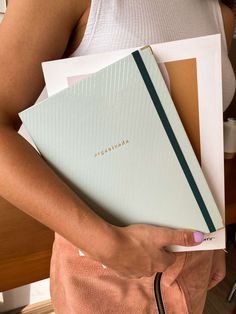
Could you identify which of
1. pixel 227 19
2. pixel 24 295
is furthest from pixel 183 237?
pixel 24 295

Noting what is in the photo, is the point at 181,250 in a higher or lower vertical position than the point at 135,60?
lower

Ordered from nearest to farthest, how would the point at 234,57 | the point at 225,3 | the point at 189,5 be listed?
the point at 189,5 < the point at 225,3 < the point at 234,57

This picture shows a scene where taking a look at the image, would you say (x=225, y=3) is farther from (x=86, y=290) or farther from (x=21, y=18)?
(x=86, y=290)

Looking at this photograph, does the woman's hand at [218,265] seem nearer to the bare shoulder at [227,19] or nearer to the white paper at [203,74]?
the white paper at [203,74]

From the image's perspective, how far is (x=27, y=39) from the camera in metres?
0.34

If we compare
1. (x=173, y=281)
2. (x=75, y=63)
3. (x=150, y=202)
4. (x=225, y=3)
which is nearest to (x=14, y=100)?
(x=75, y=63)

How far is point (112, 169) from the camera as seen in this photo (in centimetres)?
39

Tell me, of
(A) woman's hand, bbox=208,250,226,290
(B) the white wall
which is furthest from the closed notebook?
(B) the white wall

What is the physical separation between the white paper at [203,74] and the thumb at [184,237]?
56mm

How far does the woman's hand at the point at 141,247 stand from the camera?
367 millimetres

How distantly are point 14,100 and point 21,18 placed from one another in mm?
91

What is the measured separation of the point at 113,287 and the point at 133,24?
379 mm

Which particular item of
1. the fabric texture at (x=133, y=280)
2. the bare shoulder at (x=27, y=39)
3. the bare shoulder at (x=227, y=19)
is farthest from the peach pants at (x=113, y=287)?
the bare shoulder at (x=227, y=19)

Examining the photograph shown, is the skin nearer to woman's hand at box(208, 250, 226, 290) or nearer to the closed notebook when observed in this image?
the closed notebook
